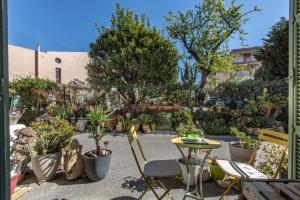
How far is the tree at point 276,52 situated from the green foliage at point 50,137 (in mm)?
12759

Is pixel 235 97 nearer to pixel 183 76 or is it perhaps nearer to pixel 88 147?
pixel 183 76

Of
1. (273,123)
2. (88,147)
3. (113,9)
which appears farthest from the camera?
(113,9)

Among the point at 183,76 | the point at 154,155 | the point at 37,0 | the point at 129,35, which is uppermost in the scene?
the point at 37,0

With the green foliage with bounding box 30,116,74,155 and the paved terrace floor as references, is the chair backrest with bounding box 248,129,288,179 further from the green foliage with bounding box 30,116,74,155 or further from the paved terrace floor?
the green foliage with bounding box 30,116,74,155

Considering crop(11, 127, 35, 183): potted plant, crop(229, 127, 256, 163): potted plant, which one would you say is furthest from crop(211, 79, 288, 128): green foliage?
crop(11, 127, 35, 183): potted plant

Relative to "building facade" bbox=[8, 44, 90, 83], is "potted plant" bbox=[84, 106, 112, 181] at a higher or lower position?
lower

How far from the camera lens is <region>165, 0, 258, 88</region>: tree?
27.6 feet

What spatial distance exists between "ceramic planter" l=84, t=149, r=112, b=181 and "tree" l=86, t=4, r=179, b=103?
6471 millimetres

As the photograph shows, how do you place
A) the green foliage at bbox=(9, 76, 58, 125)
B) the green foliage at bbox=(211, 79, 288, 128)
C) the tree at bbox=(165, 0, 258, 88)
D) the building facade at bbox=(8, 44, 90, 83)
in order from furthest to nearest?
1. the building facade at bbox=(8, 44, 90, 83)
2. the tree at bbox=(165, 0, 258, 88)
3. the green foliage at bbox=(9, 76, 58, 125)
4. the green foliage at bbox=(211, 79, 288, 128)

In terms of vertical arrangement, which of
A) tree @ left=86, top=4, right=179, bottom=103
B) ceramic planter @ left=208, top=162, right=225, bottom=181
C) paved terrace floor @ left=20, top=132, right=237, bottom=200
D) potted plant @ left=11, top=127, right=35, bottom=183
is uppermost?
tree @ left=86, top=4, right=179, bottom=103

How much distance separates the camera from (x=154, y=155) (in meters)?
4.62

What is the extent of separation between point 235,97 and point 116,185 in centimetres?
772

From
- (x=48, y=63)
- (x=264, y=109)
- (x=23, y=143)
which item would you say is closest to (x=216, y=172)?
(x=23, y=143)

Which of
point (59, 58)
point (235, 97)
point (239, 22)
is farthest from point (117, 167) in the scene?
point (59, 58)
